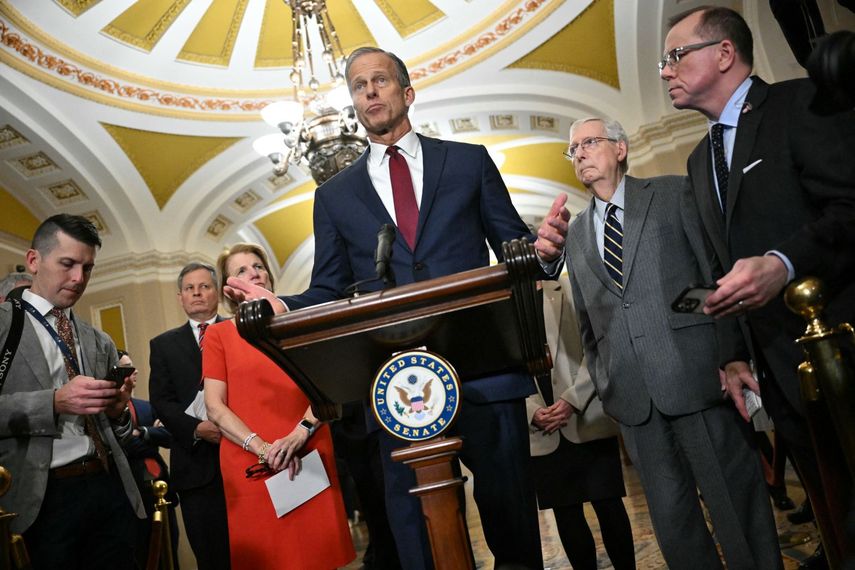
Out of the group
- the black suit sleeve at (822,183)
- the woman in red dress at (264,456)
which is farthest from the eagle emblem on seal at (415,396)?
the woman in red dress at (264,456)

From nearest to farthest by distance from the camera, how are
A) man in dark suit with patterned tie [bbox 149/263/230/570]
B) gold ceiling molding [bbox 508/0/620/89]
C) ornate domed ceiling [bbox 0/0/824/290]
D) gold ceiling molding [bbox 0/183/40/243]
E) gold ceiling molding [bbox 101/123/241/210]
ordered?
1. man in dark suit with patterned tie [bbox 149/263/230/570]
2. ornate domed ceiling [bbox 0/0/824/290]
3. gold ceiling molding [bbox 508/0/620/89]
4. gold ceiling molding [bbox 0/183/40/243]
5. gold ceiling molding [bbox 101/123/241/210]

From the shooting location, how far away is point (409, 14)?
8.44m

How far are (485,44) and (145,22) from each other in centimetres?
363

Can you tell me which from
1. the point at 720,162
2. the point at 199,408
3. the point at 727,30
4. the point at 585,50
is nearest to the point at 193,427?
the point at 199,408

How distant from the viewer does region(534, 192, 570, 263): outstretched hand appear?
1.56 m

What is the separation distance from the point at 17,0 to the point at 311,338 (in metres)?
6.74

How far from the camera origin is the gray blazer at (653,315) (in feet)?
6.82

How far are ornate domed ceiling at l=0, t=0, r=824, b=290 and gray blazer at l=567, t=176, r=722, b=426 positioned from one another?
18.7ft

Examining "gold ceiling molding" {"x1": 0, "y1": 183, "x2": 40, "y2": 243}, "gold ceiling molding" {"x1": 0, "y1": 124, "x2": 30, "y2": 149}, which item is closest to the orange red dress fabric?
"gold ceiling molding" {"x1": 0, "y1": 124, "x2": 30, "y2": 149}

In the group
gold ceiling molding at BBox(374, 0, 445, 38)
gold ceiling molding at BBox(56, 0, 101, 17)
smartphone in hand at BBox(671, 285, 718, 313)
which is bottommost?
smartphone in hand at BBox(671, 285, 718, 313)

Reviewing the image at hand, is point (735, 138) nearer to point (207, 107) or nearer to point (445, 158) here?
point (445, 158)

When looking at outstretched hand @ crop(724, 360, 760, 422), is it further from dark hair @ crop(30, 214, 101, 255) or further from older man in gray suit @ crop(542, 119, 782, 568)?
dark hair @ crop(30, 214, 101, 255)

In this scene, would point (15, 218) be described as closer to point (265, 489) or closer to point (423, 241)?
point (265, 489)

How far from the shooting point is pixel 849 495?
4.72ft
